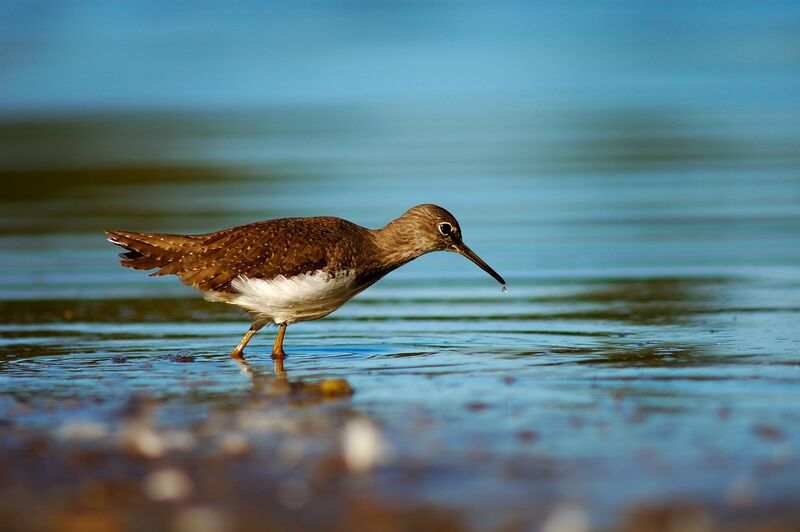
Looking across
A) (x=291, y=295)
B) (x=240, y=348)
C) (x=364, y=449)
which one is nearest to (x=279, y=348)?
(x=240, y=348)

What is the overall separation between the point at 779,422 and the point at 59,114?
104ft

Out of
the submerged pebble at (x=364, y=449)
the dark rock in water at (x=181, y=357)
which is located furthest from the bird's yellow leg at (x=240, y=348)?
the submerged pebble at (x=364, y=449)

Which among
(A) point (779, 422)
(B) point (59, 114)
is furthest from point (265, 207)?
(B) point (59, 114)

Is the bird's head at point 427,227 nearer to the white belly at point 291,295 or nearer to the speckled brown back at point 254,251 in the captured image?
the speckled brown back at point 254,251

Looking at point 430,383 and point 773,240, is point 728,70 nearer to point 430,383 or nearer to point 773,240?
point 773,240

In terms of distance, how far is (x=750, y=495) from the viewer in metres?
5.79

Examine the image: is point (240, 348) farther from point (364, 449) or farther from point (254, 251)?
point (364, 449)

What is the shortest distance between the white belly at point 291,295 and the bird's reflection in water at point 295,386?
904 mm

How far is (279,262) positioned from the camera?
34.1ft

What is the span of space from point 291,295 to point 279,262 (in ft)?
0.98

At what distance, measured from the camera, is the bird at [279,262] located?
408 inches

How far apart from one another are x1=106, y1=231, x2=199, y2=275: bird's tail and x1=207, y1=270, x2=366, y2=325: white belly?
464 millimetres

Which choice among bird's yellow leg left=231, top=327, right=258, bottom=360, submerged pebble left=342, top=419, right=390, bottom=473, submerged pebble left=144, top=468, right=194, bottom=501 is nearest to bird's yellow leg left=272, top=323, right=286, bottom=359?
bird's yellow leg left=231, top=327, right=258, bottom=360

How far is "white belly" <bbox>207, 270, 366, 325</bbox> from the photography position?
33.8 feet
